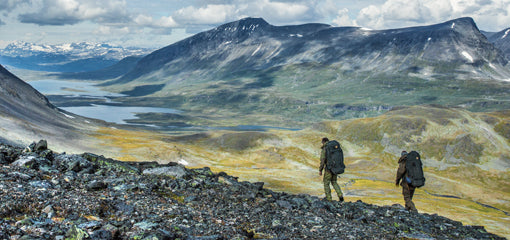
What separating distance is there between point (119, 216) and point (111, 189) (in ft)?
11.5

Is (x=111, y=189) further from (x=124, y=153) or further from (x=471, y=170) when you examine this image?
(x=471, y=170)

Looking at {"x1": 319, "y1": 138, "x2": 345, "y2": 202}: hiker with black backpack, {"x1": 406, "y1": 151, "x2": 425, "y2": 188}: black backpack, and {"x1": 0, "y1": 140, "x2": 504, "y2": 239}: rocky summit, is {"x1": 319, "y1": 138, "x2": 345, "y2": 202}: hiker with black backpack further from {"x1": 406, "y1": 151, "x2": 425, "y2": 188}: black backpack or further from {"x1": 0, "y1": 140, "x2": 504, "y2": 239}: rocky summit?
{"x1": 406, "y1": 151, "x2": 425, "y2": 188}: black backpack

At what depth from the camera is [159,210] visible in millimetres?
15703

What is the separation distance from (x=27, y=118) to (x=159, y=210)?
131 meters

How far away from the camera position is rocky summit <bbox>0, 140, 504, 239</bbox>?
1273 centimetres

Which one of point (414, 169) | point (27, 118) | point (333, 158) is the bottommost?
point (27, 118)

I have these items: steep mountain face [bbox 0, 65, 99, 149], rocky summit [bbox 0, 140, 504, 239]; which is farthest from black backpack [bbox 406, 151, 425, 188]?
steep mountain face [bbox 0, 65, 99, 149]

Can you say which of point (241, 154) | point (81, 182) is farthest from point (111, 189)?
point (241, 154)

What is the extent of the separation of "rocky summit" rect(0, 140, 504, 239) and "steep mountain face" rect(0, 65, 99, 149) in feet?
254

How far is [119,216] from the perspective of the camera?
1433cm

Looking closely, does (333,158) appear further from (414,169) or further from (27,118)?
(27,118)

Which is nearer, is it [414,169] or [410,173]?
[414,169]

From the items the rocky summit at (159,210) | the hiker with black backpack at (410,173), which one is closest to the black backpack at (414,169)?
the hiker with black backpack at (410,173)

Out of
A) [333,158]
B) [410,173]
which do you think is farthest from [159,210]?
[410,173]
